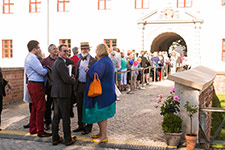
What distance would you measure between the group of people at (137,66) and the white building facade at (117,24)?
256cm

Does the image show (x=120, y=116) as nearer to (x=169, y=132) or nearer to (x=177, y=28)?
(x=169, y=132)

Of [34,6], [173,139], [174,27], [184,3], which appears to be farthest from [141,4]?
[173,139]

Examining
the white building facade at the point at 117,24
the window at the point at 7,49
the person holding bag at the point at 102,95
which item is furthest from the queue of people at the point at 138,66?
the window at the point at 7,49

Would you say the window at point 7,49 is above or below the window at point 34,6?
below

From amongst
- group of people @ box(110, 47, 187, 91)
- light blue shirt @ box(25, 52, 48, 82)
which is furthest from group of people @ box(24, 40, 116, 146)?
group of people @ box(110, 47, 187, 91)

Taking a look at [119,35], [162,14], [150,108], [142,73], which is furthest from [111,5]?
[150,108]

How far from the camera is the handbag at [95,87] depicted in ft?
18.3

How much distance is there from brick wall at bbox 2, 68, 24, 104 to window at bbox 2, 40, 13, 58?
15260 millimetres

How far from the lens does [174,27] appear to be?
22.6 metres

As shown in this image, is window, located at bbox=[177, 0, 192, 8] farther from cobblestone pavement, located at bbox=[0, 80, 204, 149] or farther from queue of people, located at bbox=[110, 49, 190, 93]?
cobblestone pavement, located at bbox=[0, 80, 204, 149]

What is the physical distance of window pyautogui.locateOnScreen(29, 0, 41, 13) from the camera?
2488 centimetres

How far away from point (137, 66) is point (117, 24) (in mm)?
10097

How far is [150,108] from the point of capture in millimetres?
9508

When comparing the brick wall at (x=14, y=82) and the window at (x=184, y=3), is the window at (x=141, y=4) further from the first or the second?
the brick wall at (x=14, y=82)
